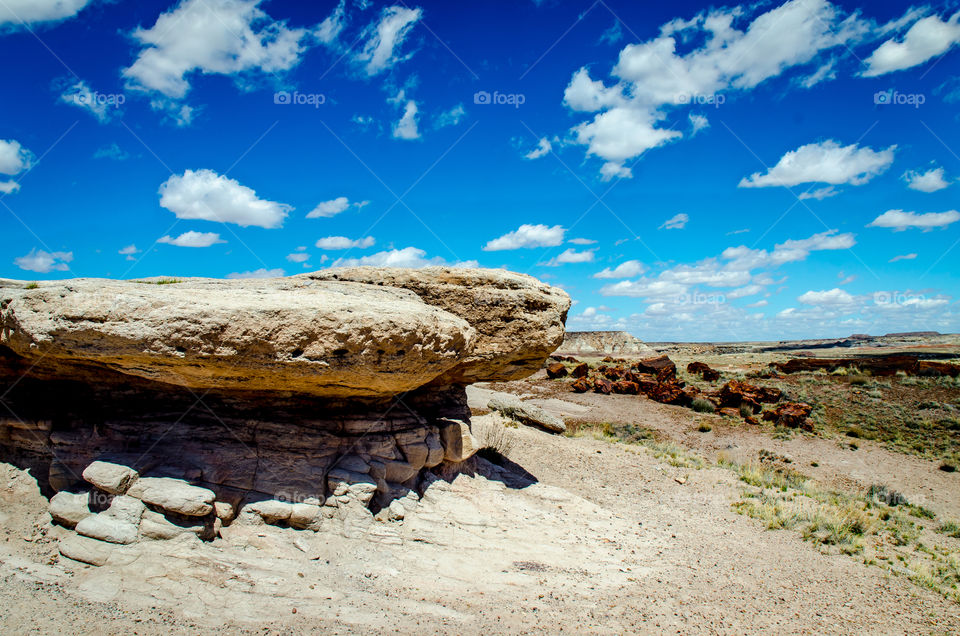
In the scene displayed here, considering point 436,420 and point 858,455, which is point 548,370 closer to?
point 858,455

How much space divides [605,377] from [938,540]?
20.4m

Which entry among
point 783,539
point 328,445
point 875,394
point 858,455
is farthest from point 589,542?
point 875,394

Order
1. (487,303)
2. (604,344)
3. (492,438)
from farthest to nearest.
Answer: (604,344) < (492,438) < (487,303)

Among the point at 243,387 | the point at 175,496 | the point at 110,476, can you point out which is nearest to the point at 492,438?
the point at 243,387

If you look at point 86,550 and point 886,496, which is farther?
point 886,496

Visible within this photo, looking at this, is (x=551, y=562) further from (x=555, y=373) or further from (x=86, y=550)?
(x=555, y=373)

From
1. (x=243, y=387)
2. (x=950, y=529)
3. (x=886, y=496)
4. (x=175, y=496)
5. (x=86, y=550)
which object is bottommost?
(x=950, y=529)

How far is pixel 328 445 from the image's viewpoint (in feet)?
26.1

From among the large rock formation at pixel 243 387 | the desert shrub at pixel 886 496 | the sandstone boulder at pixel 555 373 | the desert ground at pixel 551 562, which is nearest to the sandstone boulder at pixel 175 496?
the large rock formation at pixel 243 387

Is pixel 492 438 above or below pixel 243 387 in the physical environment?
below

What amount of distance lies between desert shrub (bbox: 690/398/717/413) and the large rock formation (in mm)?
15995

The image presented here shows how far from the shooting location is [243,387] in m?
7.16

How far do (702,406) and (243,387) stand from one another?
20663 mm

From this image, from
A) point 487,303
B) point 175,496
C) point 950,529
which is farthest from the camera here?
point 950,529
